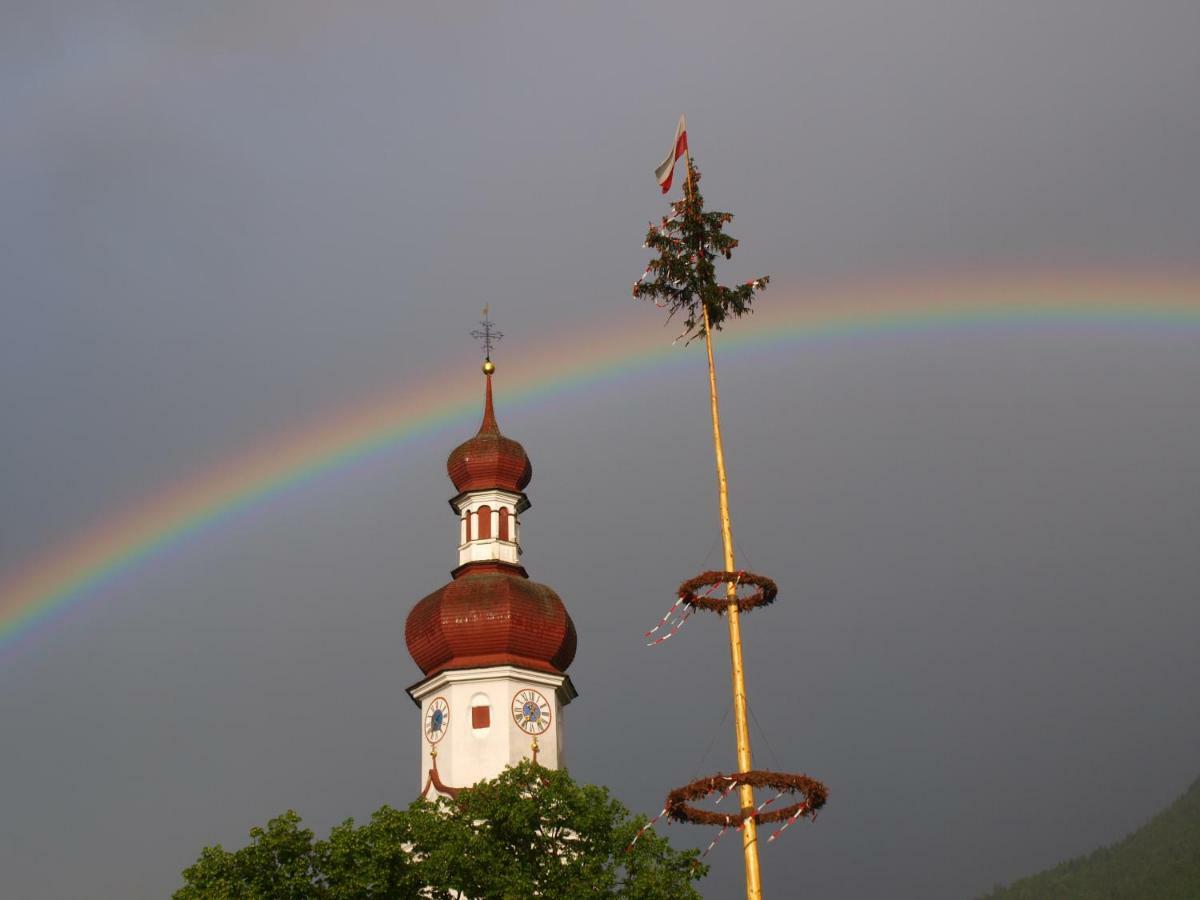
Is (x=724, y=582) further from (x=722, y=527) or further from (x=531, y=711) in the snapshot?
(x=531, y=711)

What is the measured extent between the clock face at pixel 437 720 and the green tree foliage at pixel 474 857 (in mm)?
17039

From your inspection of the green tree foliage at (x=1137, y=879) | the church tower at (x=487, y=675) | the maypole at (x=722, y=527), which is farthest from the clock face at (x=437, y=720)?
the green tree foliage at (x=1137, y=879)

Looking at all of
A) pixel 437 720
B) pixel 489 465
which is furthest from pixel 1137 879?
pixel 437 720

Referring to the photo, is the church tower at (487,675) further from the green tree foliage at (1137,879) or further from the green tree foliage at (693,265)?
the green tree foliage at (1137,879)

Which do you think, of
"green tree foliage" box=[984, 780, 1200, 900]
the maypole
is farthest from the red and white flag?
"green tree foliage" box=[984, 780, 1200, 900]

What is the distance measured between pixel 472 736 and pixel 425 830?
19.1m

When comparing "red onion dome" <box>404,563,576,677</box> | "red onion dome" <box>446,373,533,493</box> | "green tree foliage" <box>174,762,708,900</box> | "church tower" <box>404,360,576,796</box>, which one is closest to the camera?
"green tree foliage" <box>174,762,708,900</box>

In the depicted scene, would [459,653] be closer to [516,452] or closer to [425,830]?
[516,452]

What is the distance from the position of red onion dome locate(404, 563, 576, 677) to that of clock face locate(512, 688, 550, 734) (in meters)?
1.18

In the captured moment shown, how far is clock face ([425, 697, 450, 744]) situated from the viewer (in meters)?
69.2

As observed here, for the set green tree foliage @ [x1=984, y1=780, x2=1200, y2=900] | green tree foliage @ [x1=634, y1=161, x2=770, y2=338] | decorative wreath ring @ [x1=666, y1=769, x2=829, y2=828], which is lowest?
decorative wreath ring @ [x1=666, y1=769, x2=829, y2=828]

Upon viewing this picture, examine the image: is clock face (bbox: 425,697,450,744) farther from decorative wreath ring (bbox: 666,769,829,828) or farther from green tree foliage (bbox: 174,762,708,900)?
decorative wreath ring (bbox: 666,769,829,828)

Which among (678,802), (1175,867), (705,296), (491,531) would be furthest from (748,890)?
(1175,867)

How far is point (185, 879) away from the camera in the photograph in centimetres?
4794
